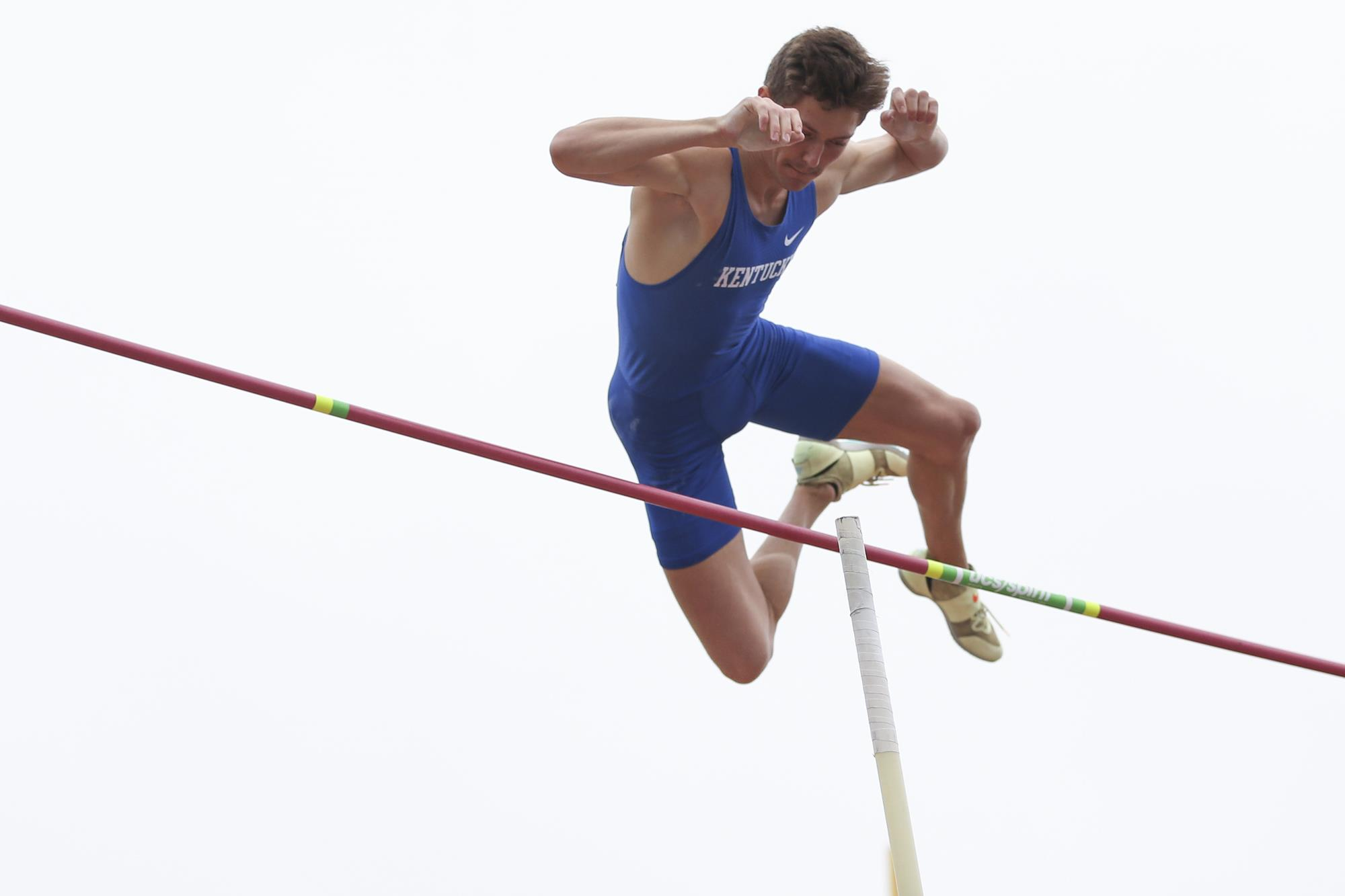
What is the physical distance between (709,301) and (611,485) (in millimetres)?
455

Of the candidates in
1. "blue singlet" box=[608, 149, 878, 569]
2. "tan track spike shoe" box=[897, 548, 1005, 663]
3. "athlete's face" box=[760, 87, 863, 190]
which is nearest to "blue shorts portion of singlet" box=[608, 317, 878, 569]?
"blue singlet" box=[608, 149, 878, 569]

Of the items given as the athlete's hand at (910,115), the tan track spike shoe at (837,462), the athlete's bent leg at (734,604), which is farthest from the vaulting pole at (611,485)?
the athlete's hand at (910,115)

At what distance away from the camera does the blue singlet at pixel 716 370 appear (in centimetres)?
314

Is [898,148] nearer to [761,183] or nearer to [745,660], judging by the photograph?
[761,183]

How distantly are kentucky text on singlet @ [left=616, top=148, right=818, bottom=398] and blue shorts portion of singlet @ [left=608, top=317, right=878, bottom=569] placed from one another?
0.05m

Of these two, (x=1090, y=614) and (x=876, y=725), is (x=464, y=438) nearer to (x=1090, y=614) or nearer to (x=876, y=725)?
(x=876, y=725)

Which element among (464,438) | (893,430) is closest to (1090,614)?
(893,430)

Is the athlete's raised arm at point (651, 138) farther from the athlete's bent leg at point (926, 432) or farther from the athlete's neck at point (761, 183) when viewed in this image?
the athlete's bent leg at point (926, 432)

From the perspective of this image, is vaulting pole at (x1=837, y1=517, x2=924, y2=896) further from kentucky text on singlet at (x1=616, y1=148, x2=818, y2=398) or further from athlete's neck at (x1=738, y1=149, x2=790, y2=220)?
athlete's neck at (x1=738, y1=149, x2=790, y2=220)

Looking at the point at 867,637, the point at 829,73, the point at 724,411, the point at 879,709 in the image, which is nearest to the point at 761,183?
the point at 829,73

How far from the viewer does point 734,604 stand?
3617mm

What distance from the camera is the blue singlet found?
3.14 m

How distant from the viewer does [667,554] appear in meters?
3.59

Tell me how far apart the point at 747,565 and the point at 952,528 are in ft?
1.53
